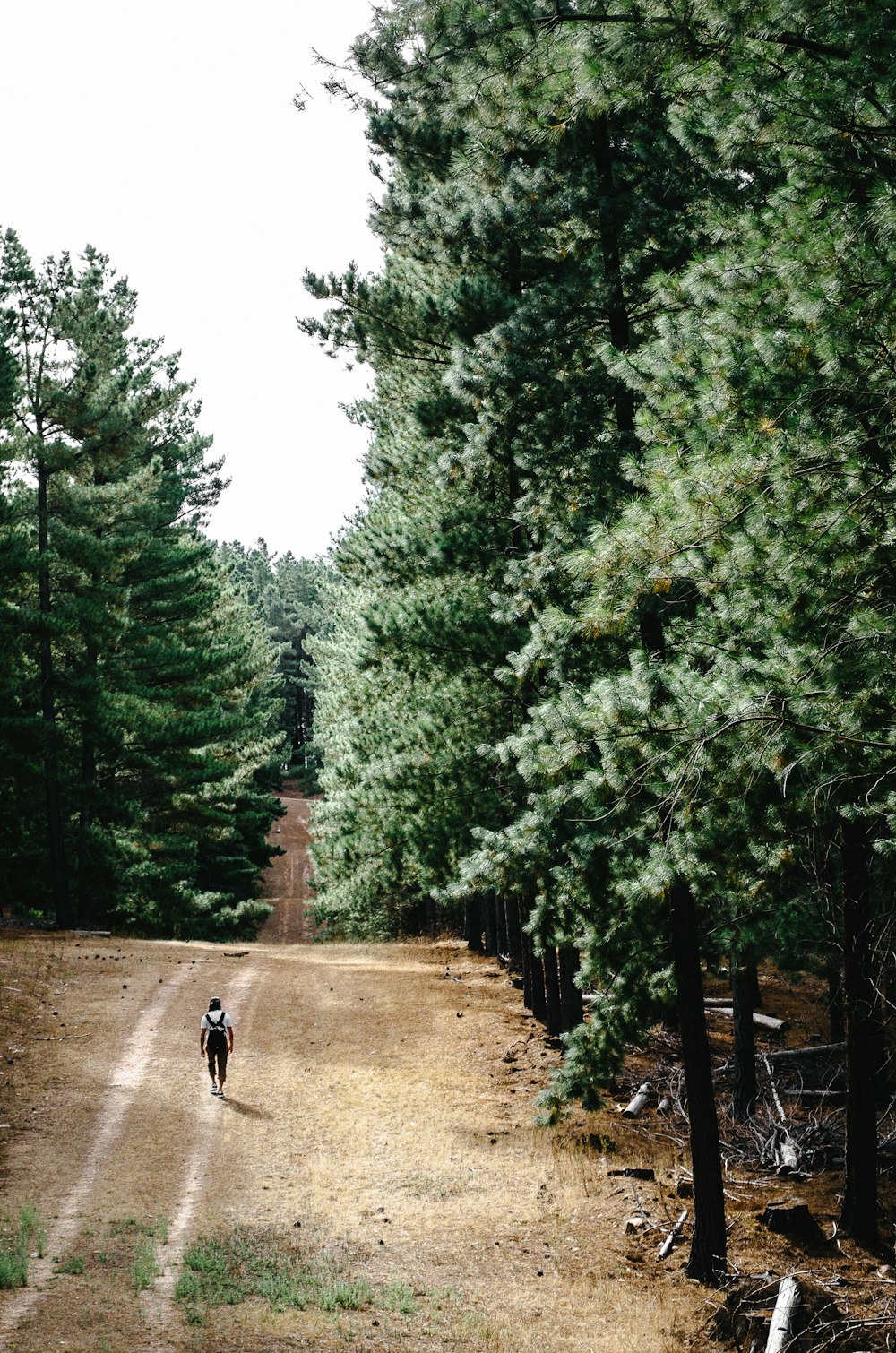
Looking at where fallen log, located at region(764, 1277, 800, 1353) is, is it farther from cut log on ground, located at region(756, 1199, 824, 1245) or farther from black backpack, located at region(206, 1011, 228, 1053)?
black backpack, located at region(206, 1011, 228, 1053)

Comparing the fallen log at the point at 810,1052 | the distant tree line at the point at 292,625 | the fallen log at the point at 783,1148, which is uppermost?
the distant tree line at the point at 292,625

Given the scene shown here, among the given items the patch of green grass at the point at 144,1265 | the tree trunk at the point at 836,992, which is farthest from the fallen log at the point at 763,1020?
the patch of green grass at the point at 144,1265

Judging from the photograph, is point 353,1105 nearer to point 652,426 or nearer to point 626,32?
point 652,426

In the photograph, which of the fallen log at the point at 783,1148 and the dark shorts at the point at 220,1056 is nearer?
the fallen log at the point at 783,1148

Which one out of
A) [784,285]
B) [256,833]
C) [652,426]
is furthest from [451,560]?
[256,833]

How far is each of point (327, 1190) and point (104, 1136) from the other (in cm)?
331

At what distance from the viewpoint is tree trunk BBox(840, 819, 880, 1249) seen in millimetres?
10406

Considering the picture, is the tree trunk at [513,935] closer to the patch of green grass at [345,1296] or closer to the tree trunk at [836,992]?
the tree trunk at [836,992]

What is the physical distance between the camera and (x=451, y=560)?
1398 centimetres

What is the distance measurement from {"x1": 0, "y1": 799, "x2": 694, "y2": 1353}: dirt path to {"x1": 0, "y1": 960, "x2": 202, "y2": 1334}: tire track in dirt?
0.04m

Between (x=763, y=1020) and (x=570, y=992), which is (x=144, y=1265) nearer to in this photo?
(x=570, y=992)

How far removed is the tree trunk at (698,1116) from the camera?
9727mm

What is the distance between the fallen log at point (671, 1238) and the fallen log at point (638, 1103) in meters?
3.33

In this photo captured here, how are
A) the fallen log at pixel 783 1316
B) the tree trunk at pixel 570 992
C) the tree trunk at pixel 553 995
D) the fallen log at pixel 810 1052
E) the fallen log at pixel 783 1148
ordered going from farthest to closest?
the tree trunk at pixel 553 995 < the fallen log at pixel 810 1052 < the tree trunk at pixel 570 992 < the fallen log at pixel 783 1148 < the fallen log at pixel 783 1316
